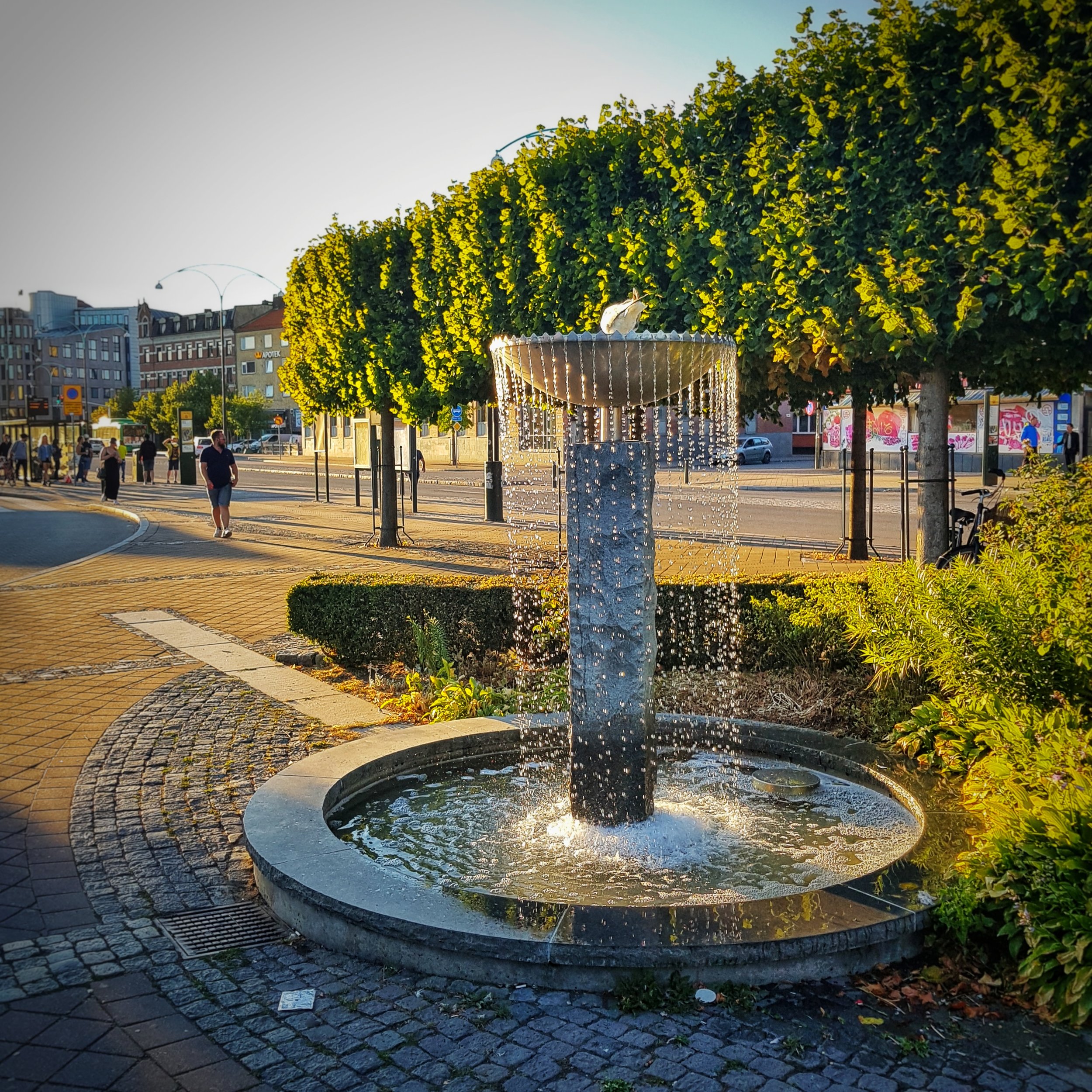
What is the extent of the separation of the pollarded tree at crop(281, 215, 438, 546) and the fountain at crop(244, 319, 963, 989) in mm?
10028

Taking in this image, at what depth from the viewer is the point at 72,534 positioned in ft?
76.6

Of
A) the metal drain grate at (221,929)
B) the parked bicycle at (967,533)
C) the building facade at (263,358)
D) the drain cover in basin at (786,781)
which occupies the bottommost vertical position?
the metal drain grate at (221,929)

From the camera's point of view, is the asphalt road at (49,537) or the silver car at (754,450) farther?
→ the silver car at (754,450)

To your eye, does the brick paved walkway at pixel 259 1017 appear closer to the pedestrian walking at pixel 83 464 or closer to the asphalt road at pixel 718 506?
the asphalt road at pixel 718 506

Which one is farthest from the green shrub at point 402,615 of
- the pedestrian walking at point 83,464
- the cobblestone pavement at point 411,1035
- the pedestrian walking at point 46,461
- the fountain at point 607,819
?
the pedestrian walking at point 83,464

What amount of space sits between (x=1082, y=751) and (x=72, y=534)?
22467mm

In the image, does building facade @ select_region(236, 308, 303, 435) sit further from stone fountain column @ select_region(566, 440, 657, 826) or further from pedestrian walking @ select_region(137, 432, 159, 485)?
stone fountain column @ select_region(566, 440, 657, 826)

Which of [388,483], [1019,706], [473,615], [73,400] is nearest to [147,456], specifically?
[73,400]

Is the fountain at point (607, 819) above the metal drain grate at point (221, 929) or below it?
above

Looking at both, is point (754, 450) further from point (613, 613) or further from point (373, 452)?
point (613, 613)

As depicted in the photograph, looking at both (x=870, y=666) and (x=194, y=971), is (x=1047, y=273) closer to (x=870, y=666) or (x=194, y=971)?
(x=870, y=666)

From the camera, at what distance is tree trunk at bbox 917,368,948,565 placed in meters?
11.5

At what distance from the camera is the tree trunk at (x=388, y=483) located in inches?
703

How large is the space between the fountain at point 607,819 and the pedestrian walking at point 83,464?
43364 mm
